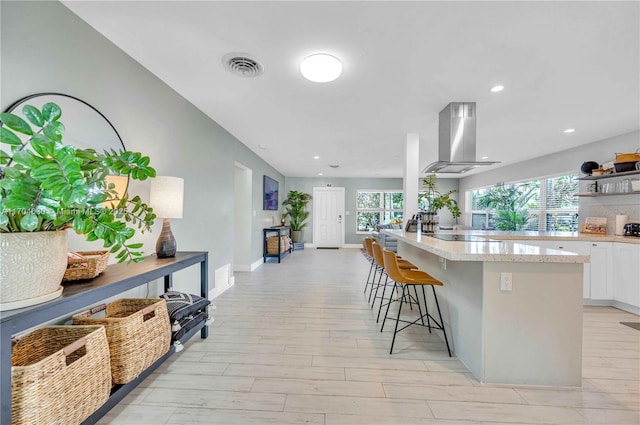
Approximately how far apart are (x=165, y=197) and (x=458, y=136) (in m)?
2.95

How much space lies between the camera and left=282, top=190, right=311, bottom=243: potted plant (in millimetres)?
7777

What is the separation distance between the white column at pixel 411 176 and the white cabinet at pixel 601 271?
221 centimetres

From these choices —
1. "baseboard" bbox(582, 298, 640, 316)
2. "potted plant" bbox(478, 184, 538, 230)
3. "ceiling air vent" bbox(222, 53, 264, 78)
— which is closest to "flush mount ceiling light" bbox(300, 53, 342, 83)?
"ceiling air vent" bbox(222, 53, 264, 78)

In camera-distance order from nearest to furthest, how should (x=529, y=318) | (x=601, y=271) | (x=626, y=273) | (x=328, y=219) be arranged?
1. (x=529, y=318)
2. (x=626, y=273)
3. (x=601, y=271)
4. (x=328, y=219)

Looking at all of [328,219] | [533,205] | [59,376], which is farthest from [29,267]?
[328,219]

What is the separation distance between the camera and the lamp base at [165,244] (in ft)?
6.72

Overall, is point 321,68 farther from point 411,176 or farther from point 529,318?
point 529,318

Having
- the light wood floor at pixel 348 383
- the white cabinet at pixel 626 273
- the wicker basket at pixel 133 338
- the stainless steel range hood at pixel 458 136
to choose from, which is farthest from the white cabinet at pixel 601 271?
the wicker basket at pixel 133 338

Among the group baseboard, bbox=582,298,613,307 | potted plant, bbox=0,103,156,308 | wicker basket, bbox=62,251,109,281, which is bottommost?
baseboard, bbox=582,298,613,307

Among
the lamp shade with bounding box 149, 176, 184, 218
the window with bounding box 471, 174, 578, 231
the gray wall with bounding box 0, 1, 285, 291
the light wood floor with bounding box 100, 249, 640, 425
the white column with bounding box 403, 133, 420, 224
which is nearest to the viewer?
the gray wall with bounding box 0, 1, 285, 291

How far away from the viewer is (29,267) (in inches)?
40.0

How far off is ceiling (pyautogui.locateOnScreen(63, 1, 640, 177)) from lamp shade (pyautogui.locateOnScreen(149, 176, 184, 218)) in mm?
935

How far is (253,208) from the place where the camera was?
5.09m

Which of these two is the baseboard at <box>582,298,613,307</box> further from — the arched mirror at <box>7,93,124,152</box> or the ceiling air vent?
the arched mirror at <box>7,93,124,152</box>
